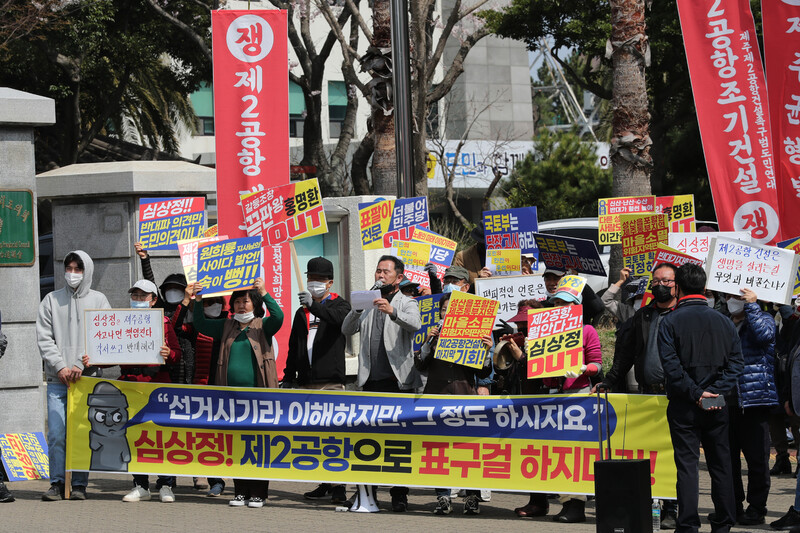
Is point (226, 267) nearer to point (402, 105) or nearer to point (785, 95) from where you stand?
point (402, 105)

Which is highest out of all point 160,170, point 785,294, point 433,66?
point 433,66

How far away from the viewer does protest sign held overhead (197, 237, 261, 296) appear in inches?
358

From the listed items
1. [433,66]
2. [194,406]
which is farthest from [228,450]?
[433,66]

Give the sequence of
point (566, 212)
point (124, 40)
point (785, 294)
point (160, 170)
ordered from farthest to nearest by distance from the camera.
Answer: point (566, 212)
point (124, 40)
point (160, 170)
point (785, 294)

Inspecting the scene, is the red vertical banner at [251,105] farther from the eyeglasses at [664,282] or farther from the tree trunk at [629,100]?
the tree trunk at [629,100]

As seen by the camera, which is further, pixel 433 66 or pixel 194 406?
pixel 433 66

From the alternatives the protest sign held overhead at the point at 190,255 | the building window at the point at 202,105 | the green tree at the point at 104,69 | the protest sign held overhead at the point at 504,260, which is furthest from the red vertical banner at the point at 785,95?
the building window at the point at 202,105

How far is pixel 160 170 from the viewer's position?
12.5 m

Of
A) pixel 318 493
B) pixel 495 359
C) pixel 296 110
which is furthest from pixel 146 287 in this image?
pixel 296 110

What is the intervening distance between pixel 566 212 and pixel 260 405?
23.6m

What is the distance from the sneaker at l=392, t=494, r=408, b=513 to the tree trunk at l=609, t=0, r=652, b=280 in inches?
254

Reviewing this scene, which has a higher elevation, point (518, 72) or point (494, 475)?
point (518, 72)

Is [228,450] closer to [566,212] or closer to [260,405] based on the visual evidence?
[260,405]

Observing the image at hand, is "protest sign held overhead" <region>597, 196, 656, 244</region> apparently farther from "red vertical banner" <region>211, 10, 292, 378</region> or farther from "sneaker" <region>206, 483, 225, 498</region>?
"sneaker" <region>206, 483, 225, 498</region>
